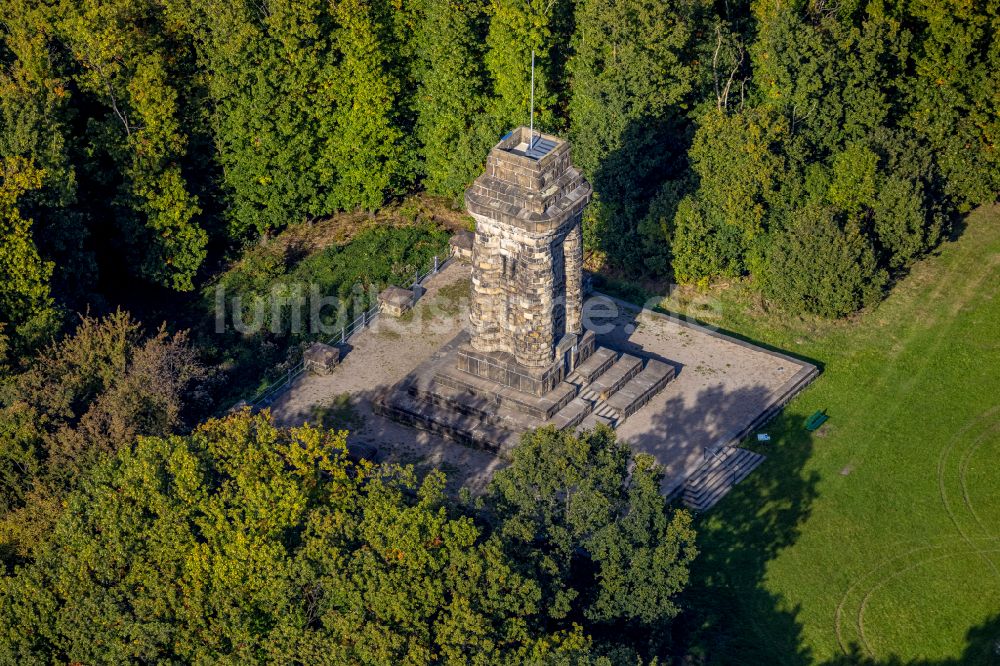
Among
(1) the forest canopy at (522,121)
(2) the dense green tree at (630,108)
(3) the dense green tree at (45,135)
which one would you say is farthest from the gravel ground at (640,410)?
(3) the dense green tree at (45,135)

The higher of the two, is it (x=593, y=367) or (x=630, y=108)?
(x=630, y=108)

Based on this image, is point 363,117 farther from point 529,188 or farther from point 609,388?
point 609,388

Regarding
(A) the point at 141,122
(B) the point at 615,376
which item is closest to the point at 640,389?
(B) the point at 615,376

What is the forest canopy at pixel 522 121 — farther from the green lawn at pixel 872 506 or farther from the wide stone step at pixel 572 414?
the wide stone step at pixel 572 414

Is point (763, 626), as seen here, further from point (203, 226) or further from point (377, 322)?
point (203, 226)

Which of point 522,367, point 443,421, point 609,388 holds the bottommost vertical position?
point 443,421

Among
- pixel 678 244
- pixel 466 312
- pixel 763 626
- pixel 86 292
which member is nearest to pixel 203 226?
pixel 86 292
